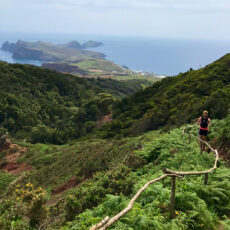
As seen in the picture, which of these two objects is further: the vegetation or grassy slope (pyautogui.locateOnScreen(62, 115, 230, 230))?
the vegetation

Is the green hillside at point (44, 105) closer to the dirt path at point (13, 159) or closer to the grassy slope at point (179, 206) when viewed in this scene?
the dirt path at point (13, 159)

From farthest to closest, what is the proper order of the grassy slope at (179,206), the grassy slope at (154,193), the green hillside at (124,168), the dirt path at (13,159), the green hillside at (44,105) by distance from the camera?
1. the green hillside at (44,105)
2. the dirt path at (13,159)
3. the green hillside at (124,168)
4. the grassy slope at (154,193)
5. the grassy slope at (179,206)

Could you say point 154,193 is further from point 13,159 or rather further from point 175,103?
point 175,103

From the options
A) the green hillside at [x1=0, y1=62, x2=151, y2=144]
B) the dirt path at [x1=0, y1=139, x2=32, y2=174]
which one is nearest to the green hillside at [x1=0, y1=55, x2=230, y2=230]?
the dirt path at [x1=0, y1=139, x2=32, y2=174]

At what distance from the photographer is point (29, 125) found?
181ft

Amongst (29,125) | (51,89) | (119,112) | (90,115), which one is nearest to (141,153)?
(119,112)

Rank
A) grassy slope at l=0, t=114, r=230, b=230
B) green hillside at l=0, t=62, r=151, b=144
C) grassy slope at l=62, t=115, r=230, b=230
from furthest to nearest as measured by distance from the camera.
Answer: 1. green hillside at l=0, t=62, r=151, b=144
2. grassy slope at l=0, t=114, r=230, b=230
3. grassy slope at l=62, t=115, r=230, b=230

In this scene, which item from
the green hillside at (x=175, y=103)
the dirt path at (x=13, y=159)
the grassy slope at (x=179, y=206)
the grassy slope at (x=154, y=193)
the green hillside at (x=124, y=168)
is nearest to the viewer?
A: the grassy slope at (x=179, y=206)

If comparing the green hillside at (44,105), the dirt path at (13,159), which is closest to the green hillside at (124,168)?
the dirt path at (13,159)

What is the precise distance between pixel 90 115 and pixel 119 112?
10403 mm

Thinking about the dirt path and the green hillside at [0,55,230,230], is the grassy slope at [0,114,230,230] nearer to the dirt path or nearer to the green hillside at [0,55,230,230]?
the green hillside at [0,55,230,230]

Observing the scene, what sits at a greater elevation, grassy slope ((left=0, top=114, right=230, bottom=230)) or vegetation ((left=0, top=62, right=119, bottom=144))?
grassy slope ((left=0, top=114, right=230, bottom=230))

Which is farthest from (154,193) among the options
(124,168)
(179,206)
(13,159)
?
(13,159)

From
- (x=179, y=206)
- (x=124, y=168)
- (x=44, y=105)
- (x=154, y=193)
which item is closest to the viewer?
(x=179, y=206)
